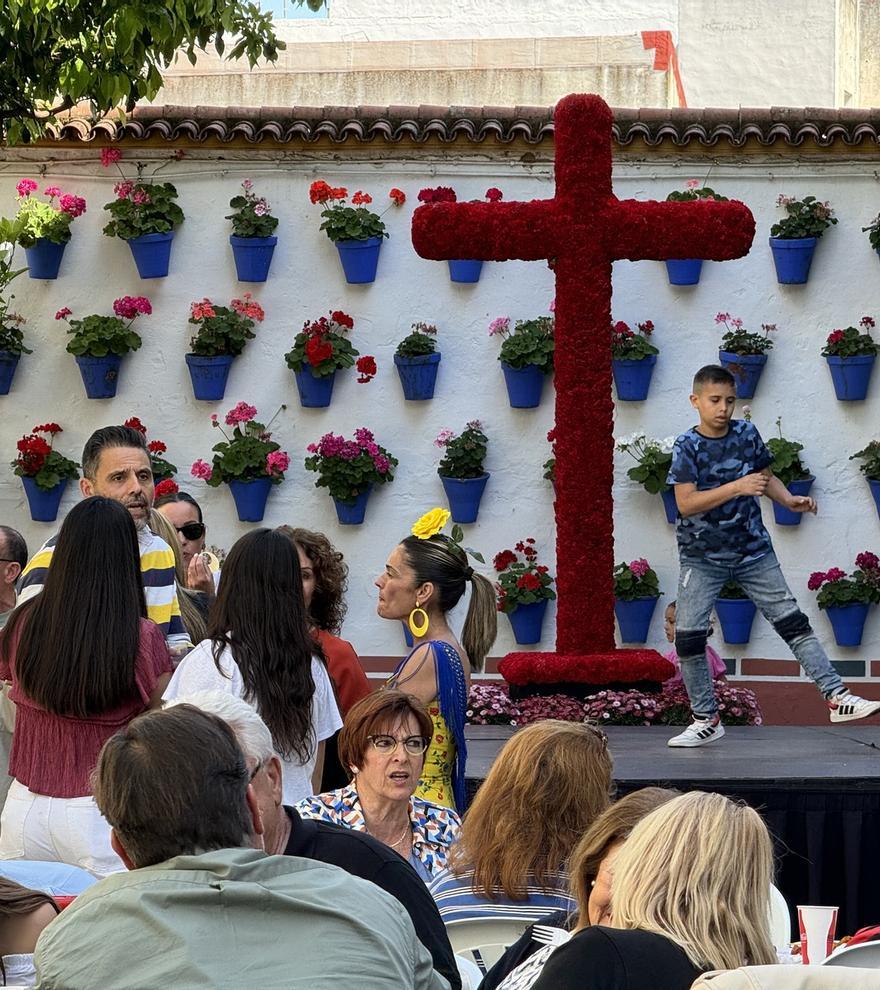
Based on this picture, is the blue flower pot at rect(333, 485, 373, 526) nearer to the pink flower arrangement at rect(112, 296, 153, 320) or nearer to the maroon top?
the pink flower arrangement at rect(112, 296, 153, 320)

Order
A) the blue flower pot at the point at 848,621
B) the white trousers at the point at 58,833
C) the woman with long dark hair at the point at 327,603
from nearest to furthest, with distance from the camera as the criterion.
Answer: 1. the white trousers at the point at 58,833
2. the woman with long dark hair at the point at 327,603
3. the blue flower pot at the point at 848,621

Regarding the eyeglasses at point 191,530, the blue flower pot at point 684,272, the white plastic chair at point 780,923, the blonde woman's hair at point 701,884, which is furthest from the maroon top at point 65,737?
the blue flower pot at point 684,272

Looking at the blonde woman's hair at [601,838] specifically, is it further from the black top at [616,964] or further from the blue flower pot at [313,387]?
the blue flower pot at [313,387]

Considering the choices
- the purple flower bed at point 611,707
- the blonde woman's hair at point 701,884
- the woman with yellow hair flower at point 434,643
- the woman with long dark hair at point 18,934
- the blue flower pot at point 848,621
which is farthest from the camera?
the blue flower pot at point 848,621

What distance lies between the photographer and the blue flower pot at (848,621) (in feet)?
31.2

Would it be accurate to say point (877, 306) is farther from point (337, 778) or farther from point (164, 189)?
point (337, 778)

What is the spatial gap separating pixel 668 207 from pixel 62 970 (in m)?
6.35

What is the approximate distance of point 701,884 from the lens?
2557 mm

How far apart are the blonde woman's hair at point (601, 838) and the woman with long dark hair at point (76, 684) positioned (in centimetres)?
140

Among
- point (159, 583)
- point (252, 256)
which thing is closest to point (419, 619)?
point (159, 583)

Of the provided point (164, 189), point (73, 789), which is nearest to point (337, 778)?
point (73, 789)

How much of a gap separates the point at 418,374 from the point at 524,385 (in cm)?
66

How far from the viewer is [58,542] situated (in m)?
4.15

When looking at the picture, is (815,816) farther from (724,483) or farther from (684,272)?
(684,272)
